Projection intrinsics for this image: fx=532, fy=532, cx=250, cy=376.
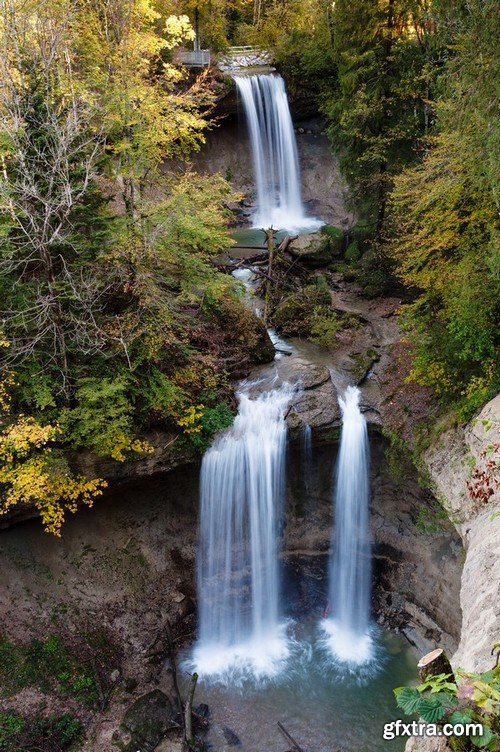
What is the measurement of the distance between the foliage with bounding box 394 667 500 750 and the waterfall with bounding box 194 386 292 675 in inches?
359

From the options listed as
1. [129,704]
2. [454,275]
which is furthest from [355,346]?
[129,704]

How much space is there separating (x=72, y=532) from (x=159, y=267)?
6057 mm

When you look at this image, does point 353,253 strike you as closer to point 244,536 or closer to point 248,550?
point 244,536

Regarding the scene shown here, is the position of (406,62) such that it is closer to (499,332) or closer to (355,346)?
(355,346)

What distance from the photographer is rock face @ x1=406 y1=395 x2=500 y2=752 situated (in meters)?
5.18

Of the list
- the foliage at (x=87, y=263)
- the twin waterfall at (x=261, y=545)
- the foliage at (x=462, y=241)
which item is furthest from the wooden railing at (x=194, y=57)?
the twin waterfall at (x=261, y=545)

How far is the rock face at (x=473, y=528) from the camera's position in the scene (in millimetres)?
5180

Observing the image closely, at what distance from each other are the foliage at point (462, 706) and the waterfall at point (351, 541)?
9.49 m

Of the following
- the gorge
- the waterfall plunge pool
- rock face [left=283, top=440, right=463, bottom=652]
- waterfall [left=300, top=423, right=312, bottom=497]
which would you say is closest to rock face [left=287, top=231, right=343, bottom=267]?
the gorge

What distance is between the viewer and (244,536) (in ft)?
41.5

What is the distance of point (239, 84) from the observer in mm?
22156

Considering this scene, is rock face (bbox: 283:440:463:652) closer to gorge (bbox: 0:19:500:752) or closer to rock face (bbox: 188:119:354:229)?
gorge (bbox: 0:19:500:752)

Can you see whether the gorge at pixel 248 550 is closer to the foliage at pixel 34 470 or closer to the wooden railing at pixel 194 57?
the foliage at pixel 34 470

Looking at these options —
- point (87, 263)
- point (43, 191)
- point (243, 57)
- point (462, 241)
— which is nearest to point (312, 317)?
point (462, 241)
